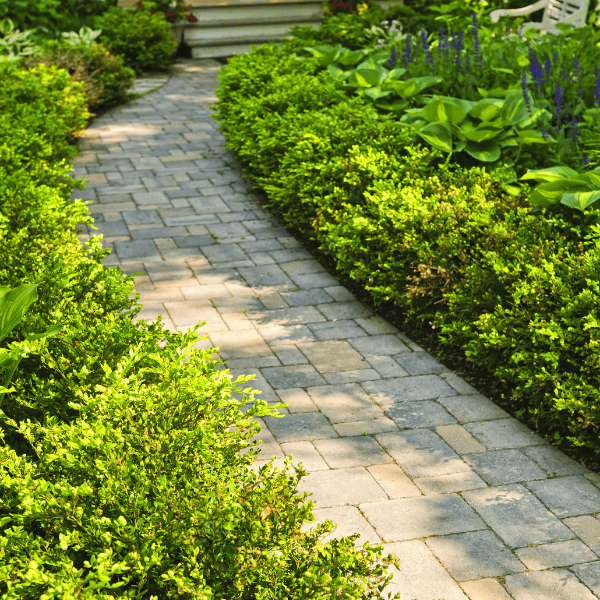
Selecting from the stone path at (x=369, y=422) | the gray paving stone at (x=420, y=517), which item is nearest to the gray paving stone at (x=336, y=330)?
the stone path at (x=369, y=422)

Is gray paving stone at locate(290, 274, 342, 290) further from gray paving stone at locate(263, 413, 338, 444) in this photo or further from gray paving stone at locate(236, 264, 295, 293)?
gray paving stone at locate(263, 413, 338, 444)

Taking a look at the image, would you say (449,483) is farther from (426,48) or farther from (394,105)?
(426,48)

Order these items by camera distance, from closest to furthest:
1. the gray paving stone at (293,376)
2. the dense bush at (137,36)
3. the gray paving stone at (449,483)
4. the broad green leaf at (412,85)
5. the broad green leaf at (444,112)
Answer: the gray paving stone at (449,483) → the gray paving stone at (293,376) → the broad green leaf at (444,112) → the broad green leaf at (412,85) → the dense bush at (137,36)

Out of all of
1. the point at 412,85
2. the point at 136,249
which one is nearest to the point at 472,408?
the point at 136,249

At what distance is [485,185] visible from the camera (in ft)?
15.5

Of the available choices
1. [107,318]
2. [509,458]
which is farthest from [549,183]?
[107,318]

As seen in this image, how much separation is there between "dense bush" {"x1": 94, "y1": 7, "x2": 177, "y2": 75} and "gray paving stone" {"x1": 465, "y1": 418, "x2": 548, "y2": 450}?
33.0 ft

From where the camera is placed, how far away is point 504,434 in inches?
134

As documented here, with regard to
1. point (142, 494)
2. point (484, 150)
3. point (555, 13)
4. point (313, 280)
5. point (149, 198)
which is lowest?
point (313, 280)

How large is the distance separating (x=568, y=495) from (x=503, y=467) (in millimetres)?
312

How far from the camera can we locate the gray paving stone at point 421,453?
3158 millimetres

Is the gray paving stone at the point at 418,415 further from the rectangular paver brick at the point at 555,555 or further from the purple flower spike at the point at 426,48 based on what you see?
the purple flower spike at the point at 426,48

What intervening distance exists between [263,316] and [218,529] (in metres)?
2.74

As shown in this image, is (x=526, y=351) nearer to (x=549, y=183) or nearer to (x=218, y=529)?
(x=549, y=183)
